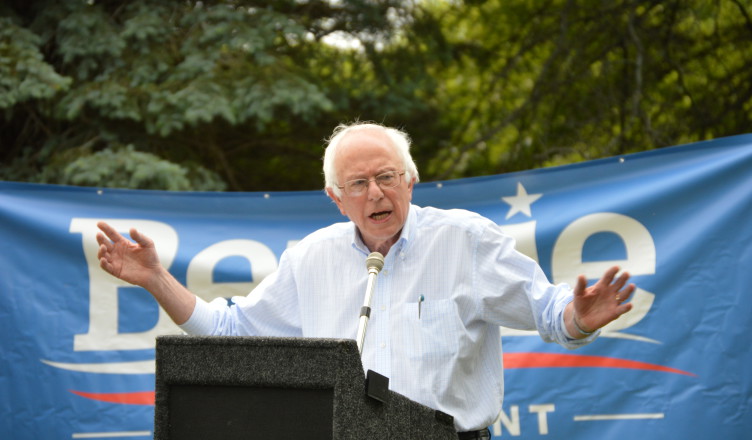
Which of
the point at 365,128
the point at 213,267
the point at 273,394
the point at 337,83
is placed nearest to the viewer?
the point at 273,394

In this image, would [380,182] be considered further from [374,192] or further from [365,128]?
[365,128]

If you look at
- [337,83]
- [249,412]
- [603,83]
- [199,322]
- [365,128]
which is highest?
[603,83]

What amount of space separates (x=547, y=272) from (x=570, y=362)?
1.50 feet

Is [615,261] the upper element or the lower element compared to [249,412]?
upper

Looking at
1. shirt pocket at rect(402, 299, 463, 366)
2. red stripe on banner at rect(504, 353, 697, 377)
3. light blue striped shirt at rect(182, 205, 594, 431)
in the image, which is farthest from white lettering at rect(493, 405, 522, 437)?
shirt pocket at rect(402, 299, 463, 366)

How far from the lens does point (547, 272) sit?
158 inches

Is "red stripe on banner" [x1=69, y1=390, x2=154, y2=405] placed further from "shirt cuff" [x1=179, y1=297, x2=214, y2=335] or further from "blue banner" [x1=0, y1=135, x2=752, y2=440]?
"shirt cuff" [x1=179, y1=297, x2=214, y2=335]

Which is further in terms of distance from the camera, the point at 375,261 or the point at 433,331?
the point at 433,331

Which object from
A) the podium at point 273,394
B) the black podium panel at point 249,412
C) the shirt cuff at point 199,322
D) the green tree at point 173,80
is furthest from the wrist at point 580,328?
the green tree at point 173,80

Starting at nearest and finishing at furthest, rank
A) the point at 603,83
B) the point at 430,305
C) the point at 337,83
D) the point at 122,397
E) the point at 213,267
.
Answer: the point at 430,305
the point at 122,397
the point at 213,267
the point at 337,83
the point at 603,83

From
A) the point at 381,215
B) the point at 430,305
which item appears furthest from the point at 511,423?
the point at 381,215

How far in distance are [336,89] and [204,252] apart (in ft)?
6.96

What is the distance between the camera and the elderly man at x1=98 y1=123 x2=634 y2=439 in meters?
2.33

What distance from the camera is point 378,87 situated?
5.95m
